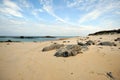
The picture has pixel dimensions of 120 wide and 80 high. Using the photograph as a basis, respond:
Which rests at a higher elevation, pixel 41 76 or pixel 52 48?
pixel 52 48

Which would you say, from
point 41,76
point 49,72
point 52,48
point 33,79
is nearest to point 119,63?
point 49,72

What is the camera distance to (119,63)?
205 inches

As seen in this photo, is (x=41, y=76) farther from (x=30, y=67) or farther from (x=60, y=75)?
(x=30, y=67)

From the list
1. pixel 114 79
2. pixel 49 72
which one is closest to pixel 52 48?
pixel 49 72

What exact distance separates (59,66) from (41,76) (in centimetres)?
110

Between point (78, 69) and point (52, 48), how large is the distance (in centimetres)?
442

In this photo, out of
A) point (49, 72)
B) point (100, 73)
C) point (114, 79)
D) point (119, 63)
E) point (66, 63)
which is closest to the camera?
point (114, 79)

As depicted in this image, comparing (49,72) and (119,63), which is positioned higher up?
(119,63)

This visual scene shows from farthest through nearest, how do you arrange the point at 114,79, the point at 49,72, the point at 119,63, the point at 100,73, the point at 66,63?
the point at 66,63 < the point at 119,63 < the point at 49,72 < the point at 100,73 < the point at 114,79

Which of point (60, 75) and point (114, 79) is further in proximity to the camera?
point (60, 75)

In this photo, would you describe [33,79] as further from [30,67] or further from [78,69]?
[78,69]

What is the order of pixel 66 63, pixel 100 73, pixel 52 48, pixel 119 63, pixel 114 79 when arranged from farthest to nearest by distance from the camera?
pixel 52 48
pixel 66 63
pixel 119 63
pixel 100 73
pixel 114 79

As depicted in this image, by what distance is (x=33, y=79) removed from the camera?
4.34 metres

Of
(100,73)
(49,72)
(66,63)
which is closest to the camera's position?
(100,73)
